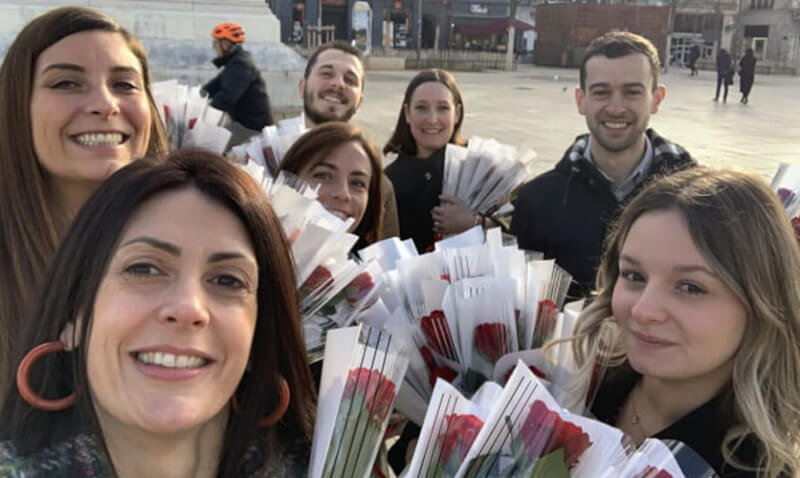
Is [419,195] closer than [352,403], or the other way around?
[352,403]

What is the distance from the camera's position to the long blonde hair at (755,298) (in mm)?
1652

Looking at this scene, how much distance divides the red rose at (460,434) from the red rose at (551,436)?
0.28 ft

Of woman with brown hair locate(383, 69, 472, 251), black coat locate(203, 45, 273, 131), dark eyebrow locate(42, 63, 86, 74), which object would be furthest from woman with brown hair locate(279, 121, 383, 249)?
black coat locate(203, 45, 273, 131)

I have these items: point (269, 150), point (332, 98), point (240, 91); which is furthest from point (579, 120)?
point (269, 150)

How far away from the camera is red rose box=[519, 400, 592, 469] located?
1302mm

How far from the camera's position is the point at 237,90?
269 inches

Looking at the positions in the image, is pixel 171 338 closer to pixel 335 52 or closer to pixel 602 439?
pixel 602 439

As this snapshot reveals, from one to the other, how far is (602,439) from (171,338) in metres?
0.78

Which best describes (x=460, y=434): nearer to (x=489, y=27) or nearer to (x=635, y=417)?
(x=635, y=417)

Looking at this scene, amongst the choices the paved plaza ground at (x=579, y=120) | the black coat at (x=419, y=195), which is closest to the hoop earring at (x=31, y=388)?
the black coat at (x=419, y=195)

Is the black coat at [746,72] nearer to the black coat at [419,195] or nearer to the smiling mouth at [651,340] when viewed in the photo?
the black coat at [419,195]

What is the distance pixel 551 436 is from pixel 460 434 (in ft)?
0.52

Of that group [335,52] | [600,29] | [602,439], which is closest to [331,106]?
[335,52]

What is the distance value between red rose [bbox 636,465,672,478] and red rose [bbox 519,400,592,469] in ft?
0.35
